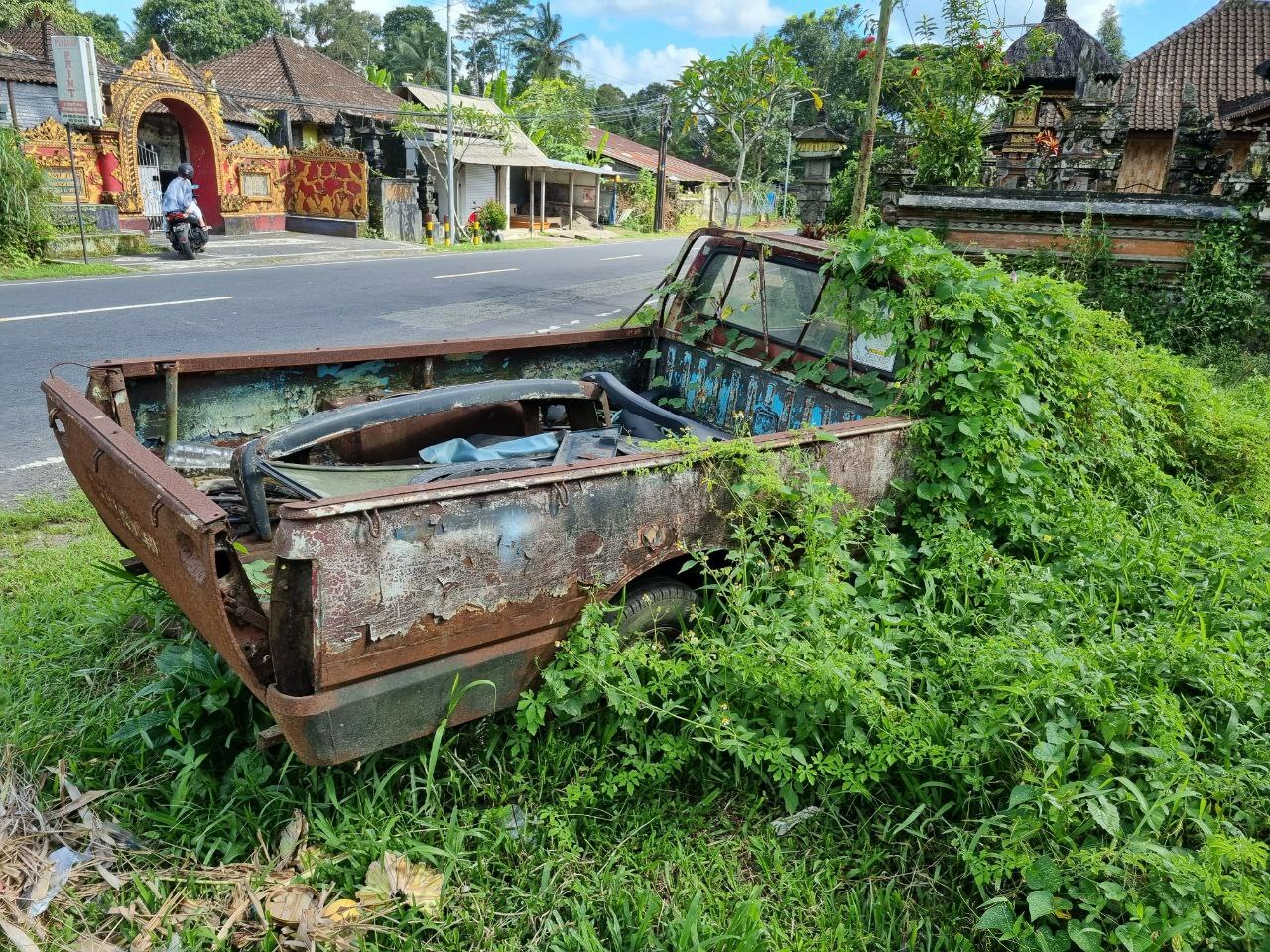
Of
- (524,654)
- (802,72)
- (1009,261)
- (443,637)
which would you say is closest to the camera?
(443,637)

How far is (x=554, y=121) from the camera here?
36.4m

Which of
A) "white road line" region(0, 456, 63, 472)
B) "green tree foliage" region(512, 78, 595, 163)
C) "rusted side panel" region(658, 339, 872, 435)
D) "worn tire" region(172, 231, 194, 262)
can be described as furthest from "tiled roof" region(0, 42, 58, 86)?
"rusted side panel" region(658, 339, 872, 435)

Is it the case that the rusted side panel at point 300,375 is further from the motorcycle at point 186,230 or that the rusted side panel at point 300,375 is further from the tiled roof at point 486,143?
the tiled roof at point 486,143

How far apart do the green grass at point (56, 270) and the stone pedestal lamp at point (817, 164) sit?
1204 centimetres

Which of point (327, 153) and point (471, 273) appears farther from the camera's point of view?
point (327, 153)

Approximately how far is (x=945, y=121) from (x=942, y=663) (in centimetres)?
1082

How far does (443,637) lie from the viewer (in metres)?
2.47

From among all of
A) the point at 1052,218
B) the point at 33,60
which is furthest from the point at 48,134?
the point at 1052,218

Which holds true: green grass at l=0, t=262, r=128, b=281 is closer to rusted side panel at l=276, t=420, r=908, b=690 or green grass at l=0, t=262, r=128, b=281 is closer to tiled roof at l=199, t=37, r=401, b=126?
rusted side panel at l=276, t=420, r=908, b=690

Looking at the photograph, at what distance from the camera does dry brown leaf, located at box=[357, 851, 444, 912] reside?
2381 mm

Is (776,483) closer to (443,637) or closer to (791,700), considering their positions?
(791,700)

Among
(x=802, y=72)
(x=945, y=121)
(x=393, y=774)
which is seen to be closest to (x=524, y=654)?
(x=393, y=774)

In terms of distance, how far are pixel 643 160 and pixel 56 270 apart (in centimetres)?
3444

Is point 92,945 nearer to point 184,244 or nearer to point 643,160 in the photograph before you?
point 184,244
